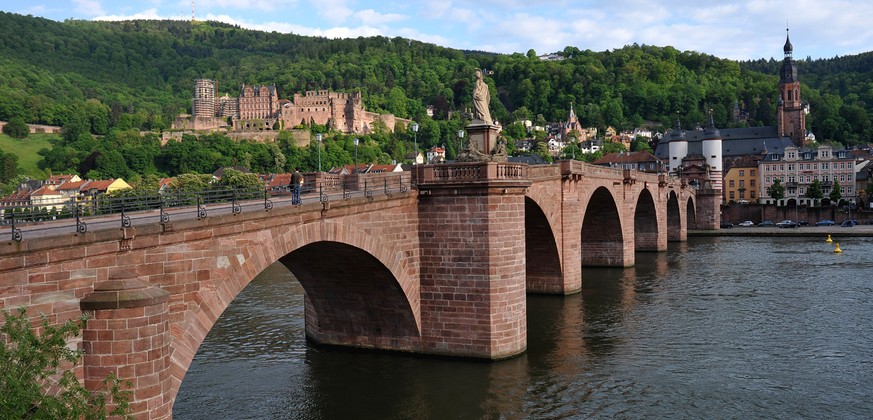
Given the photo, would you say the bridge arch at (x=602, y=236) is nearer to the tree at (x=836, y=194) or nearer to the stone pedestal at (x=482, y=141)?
the stone pedestal at (x=482, y=141)

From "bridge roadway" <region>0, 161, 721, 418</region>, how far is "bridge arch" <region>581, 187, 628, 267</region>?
76cm

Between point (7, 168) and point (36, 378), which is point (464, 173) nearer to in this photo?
point (36, 378)

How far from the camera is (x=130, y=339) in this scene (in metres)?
12.2

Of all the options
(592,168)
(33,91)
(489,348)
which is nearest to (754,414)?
(489,348)

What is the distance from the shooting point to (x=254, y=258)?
17.2m

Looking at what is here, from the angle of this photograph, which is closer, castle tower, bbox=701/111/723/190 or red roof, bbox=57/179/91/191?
red roof, bbox=57/179/91/191

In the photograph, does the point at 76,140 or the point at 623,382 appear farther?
the point at 76,140

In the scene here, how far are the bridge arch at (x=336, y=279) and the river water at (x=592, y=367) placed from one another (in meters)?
0.92

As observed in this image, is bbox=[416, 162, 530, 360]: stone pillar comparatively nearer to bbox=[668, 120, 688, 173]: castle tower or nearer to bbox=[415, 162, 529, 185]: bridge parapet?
bbox=[415, 162, 529, 185]: bridge parapet

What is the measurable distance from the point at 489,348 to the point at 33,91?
188 m

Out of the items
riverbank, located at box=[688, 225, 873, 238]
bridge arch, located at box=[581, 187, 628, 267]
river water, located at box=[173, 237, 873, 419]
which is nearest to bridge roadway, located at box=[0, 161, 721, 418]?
bridge arch, located at box=[581, 187, 628, 267]

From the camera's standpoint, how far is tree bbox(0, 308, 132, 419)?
364 inches

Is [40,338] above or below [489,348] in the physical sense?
above

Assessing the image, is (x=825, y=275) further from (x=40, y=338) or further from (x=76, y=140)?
(x=76, y=140)
